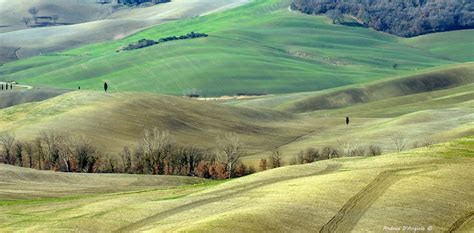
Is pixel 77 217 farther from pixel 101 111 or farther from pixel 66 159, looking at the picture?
pixel 101 111

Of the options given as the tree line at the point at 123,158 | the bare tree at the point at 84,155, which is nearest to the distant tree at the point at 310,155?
the tree line at the point at 123,158

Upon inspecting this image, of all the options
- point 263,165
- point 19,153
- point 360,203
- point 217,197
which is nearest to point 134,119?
point 19,153

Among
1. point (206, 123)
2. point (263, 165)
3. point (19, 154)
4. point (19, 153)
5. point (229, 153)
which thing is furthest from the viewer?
point (206, 123)

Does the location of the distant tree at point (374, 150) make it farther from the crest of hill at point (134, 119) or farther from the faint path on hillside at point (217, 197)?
the faint path on hillside at point (217, 197)

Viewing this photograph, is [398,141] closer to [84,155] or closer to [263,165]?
[263,165]

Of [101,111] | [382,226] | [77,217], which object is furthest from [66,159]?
[382,226]

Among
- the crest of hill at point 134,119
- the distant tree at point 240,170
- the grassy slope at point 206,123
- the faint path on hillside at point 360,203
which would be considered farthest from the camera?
the crest of hill at point 134,119
